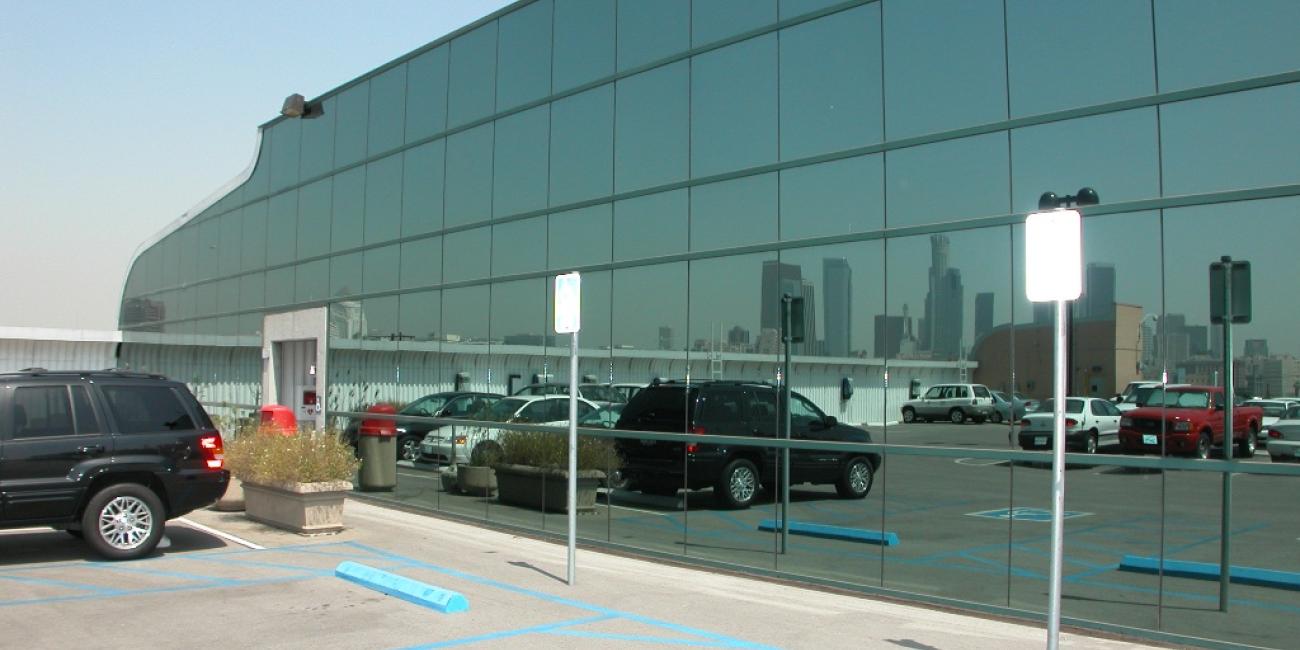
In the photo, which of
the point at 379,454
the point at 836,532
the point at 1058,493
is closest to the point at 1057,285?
the point at 1058,493

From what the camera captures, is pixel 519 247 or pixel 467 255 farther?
pixel 467 255

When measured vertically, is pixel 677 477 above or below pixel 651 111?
below

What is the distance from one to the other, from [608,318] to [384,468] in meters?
6.19

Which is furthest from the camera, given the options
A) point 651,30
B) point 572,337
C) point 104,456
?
point 651,30

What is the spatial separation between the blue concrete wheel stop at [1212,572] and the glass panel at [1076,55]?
138 inches

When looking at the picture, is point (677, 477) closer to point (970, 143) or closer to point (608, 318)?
point (608, 318)

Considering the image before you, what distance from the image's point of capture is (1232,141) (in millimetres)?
8484

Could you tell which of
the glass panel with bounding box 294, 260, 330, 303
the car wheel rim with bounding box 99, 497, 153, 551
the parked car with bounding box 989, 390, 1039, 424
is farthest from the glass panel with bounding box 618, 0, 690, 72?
the glass panel with bounding box 294, 260, 330, 303

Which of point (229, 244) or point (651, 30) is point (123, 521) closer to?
point (651, 30)

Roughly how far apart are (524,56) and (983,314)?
8.80m

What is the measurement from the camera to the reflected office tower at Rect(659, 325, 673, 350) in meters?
13.0

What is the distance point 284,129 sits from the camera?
2311cm

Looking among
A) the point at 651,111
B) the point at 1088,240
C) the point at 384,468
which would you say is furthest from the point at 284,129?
the point at 1088,240

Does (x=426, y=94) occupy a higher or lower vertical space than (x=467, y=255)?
higher
